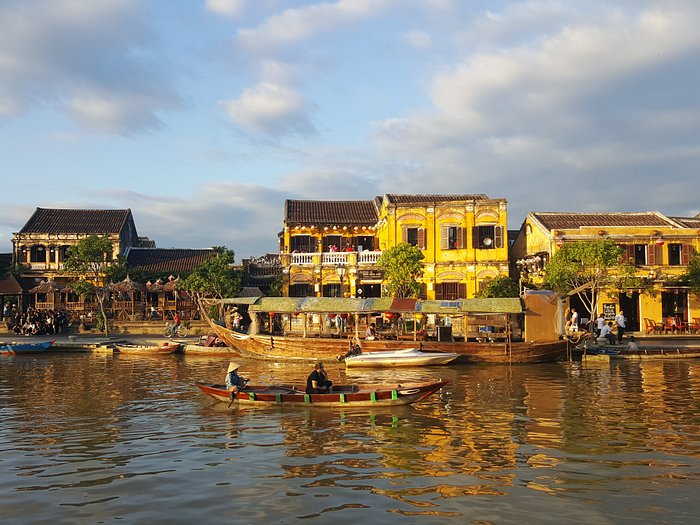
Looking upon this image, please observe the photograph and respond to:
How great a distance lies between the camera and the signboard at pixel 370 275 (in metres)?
39.3

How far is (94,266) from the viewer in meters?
41.4

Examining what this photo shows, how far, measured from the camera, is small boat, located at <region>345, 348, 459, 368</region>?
25.3 m

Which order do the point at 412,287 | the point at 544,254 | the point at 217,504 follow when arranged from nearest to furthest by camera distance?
the point at 217,504 < the point at 412,287 < the point at 544,254

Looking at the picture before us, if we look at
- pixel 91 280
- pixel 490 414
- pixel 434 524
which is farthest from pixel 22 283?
pixel 434 524

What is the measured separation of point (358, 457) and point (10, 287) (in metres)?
36.7

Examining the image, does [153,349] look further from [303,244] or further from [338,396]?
[338,396]

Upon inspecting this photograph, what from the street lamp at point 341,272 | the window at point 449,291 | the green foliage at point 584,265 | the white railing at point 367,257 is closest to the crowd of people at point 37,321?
the street lamp at point 341,272

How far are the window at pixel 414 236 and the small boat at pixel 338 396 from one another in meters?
21.8

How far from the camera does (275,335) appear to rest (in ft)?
96.9

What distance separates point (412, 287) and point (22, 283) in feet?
92.6

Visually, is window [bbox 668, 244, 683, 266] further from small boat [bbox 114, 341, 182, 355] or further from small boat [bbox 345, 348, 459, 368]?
small boat [bbox 114, 341, 182, 355]

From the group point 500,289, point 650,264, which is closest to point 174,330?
point 500,289

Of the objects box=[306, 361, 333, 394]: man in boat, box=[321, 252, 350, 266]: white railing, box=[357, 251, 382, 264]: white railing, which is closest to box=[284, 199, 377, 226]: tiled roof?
box=[321, 252, 350, 266]: white railing

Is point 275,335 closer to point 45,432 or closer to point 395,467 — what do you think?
point 45,432
